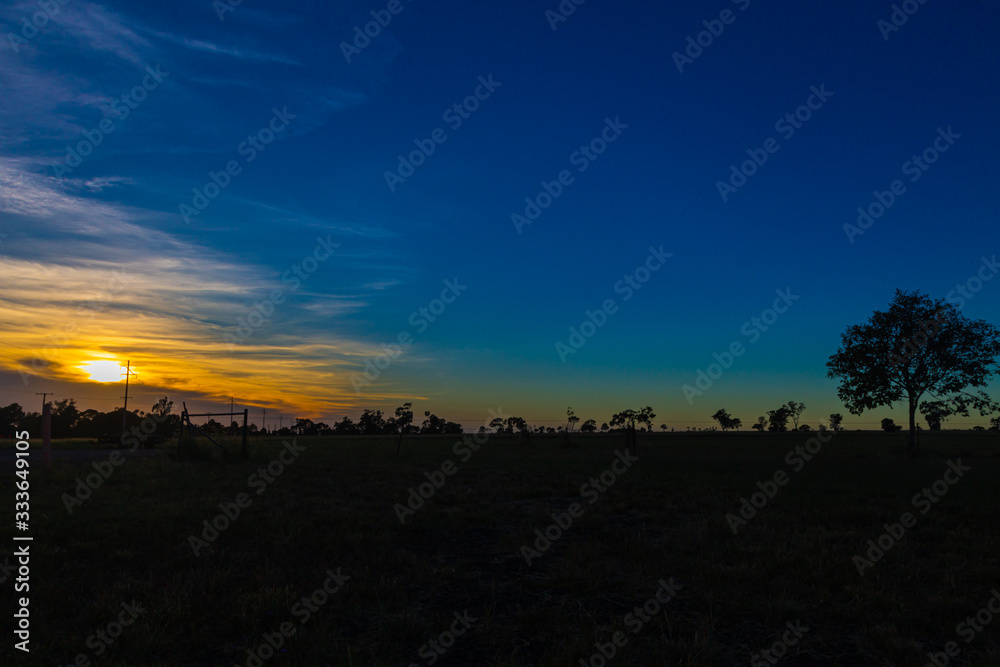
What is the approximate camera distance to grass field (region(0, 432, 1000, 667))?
5547 mm

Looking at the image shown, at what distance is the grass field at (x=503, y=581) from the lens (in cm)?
555

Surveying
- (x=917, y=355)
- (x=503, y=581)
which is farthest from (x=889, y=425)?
(x=503, y=581)

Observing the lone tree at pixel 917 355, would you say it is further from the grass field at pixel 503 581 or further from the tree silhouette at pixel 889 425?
the tree silhouette at pixel 889 425


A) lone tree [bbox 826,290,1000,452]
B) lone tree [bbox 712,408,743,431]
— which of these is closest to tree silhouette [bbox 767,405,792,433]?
lone tree [bbox 712,408,743,431]

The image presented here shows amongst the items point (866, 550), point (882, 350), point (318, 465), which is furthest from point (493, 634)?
point (882, 350)

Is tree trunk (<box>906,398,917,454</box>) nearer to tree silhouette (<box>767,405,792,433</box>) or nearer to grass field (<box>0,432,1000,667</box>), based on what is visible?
grass field (<box>0,432,1000,667</box>)

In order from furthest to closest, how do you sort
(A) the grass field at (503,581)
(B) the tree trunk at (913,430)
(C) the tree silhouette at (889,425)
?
(C) the tree silhouette at (889,425), (B) the tree trunk at (913,430), (A) the grass field at (503,581)

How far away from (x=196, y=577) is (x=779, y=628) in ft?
23.5

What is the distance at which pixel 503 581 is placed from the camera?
757 cm

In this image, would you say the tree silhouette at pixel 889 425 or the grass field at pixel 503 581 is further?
the tree silhouette at pixel 889 425

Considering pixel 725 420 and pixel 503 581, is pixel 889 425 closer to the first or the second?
pixel 725 420

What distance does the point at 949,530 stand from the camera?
33.2 feet

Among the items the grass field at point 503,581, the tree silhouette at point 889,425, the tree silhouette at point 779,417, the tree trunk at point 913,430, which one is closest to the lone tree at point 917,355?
the tree trunk at point 913,430

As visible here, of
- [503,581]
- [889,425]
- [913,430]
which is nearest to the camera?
[503,581]
